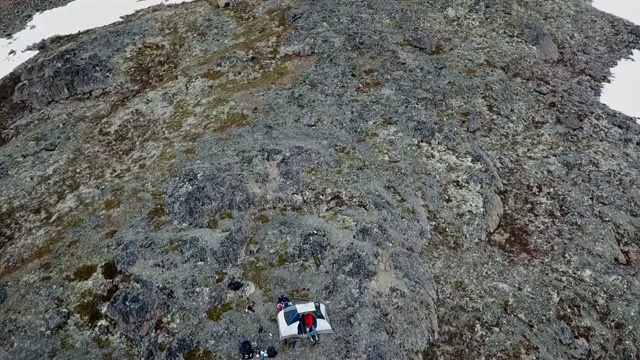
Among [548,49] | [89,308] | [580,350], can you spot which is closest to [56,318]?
[89,308]

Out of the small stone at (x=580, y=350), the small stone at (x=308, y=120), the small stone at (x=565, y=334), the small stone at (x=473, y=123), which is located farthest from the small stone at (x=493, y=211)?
the small stone at (x=308, y=120)

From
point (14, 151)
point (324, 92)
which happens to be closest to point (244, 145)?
point (324, 92)

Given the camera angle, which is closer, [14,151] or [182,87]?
[14,151]

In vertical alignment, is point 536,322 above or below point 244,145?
below

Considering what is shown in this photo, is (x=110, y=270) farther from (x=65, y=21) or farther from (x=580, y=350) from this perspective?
(x=65, y=21)

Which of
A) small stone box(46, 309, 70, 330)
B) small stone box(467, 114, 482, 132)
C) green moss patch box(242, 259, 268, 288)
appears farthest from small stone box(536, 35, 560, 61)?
small stone box(46, 309, 70, 330)

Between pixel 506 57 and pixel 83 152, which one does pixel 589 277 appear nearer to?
pixel 506 57

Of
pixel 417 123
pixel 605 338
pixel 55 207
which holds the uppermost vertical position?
pixel 417 123
